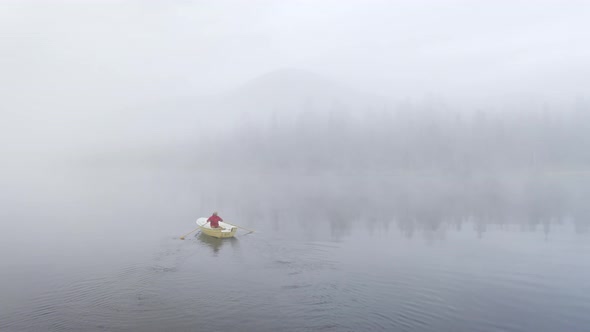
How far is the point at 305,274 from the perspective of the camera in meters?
29.1

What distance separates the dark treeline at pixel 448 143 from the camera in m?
162

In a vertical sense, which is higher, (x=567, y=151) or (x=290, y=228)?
(x=567, y=151)

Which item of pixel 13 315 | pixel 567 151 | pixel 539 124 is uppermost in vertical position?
pixel 539 124

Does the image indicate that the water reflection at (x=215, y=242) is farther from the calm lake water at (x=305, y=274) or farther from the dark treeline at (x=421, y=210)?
the dark treeline at (x=421, y=210)

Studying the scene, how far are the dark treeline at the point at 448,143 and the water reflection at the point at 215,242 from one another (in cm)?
13459

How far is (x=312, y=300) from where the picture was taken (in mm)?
23750

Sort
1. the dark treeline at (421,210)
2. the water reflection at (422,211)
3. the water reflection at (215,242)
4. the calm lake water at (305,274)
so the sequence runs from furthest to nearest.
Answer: the dark treeline at (421,210) → the water reflection at (422,211) → the water reflection at (215,242) → the calm lake water at (305,274)

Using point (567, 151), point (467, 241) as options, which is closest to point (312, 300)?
point (467, 241)

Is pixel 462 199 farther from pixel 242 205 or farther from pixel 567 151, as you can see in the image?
pixel 567 151

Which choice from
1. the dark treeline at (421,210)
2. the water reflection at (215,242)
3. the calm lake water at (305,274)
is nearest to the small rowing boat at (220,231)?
the water reflection at (215,242)

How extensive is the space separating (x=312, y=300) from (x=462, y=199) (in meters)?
61.8

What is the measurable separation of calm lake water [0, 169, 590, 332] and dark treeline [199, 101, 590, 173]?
11081 centimetres

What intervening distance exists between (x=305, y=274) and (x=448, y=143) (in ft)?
506

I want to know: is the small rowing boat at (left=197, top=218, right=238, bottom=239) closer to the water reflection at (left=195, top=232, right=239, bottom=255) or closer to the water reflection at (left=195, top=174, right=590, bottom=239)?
the water reflection at (left=195, top=232, right=239, bottom=255)
